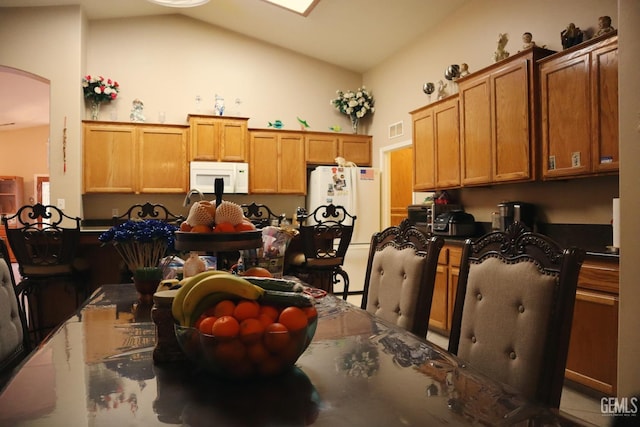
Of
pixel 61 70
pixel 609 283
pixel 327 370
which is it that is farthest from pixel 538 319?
pixel 61 70

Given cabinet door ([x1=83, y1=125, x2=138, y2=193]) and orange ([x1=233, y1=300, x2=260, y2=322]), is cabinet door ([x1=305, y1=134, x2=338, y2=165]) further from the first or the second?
orange ([x1=233, y1=300, x2=260, y2=322])

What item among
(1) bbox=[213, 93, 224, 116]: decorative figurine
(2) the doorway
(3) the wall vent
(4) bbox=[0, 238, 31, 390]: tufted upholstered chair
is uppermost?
(1) bbox=[213, 93, 224, 116]: decorative figurine

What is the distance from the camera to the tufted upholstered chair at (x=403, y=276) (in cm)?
154

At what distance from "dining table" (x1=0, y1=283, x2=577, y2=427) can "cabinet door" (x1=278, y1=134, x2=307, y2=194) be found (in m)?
4.82

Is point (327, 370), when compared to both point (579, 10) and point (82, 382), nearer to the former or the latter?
point (82, 382)

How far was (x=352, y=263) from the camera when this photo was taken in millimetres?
5293

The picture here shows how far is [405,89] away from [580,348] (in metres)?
3.74

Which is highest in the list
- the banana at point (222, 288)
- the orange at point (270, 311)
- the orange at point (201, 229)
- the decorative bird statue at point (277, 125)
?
the decorative bird statue at point (277, 125)

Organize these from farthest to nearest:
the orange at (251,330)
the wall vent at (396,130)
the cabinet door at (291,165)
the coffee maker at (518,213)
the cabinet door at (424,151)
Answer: the cabinet door at (291,165) → the wall vent at (396,130) → the cabinet door at (424,151) → the coffee maker at (518,213) → the orange at (251,330)

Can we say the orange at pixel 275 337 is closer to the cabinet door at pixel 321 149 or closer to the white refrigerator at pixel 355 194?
the white refrigerator at pixel 355 194

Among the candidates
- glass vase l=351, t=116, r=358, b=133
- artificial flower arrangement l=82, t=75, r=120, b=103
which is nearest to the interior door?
glass vase l=351, t=116, r=358, b=133

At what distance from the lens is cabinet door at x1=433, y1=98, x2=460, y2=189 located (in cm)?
393

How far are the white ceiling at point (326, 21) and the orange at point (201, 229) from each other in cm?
390

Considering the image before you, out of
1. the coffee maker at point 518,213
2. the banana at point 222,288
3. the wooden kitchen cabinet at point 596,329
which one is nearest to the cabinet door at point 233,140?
the coffee maker at point 518,213
